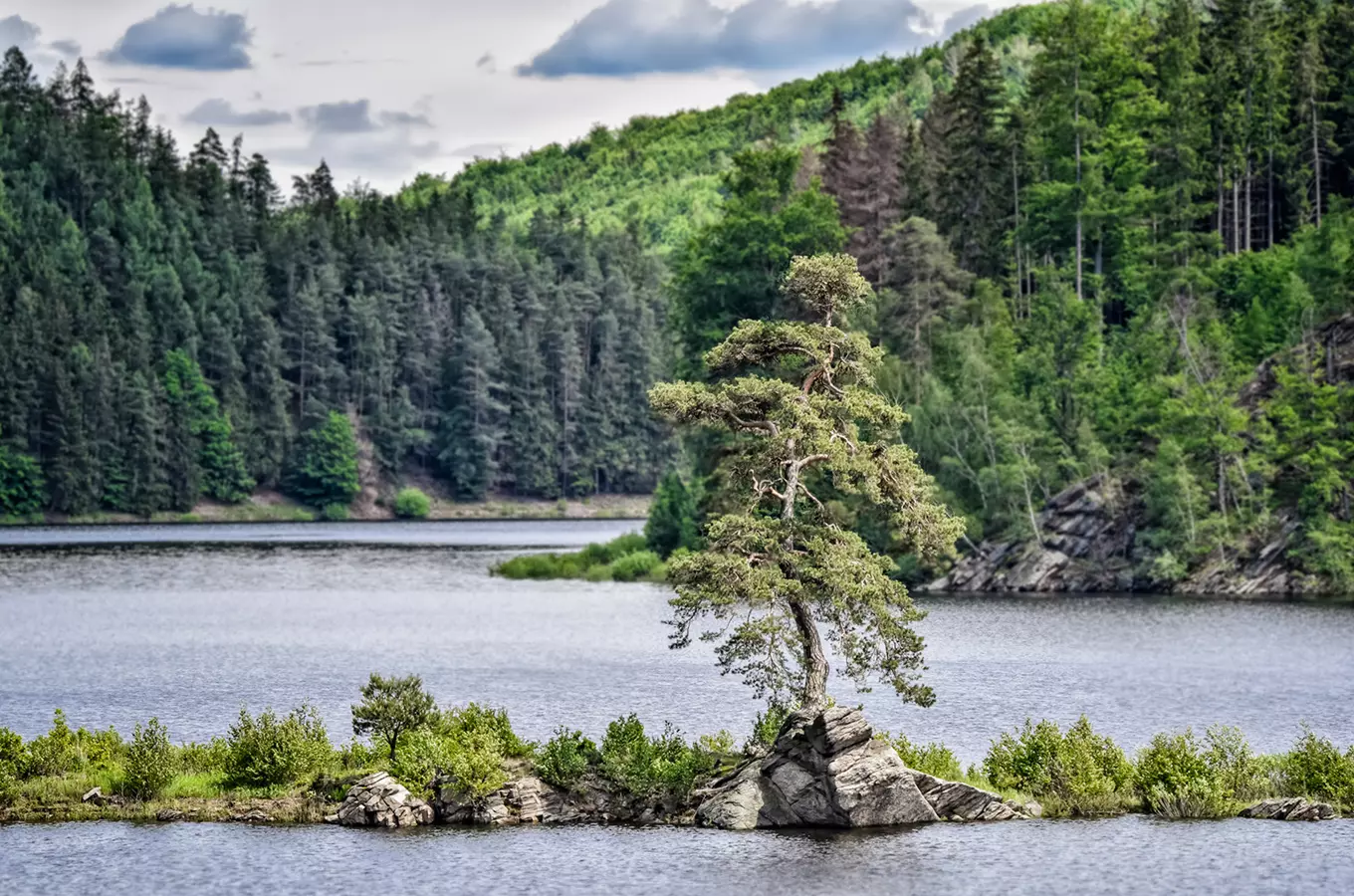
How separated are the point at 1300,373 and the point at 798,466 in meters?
59.3

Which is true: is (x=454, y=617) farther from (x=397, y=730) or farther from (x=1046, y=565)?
(x=397, y=730)

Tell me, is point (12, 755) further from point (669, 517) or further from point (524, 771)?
point (669, 517)

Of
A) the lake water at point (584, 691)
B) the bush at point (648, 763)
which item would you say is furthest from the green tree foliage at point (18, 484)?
the bush at point (648, 763)

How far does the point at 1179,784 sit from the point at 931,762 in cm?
512

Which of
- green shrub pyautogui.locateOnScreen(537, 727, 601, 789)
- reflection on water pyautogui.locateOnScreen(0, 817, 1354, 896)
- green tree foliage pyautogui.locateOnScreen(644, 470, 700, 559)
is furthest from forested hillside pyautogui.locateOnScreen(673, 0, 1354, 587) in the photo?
green shrub pyautogui.locateOnScreen(537, 727, 601, 789)

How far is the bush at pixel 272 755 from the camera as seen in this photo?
3731 centimetres

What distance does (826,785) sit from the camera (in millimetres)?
35750

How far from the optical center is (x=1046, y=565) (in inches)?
3649

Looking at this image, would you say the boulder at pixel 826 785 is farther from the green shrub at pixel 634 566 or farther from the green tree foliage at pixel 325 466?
the green tree foliage at pixel 325 466

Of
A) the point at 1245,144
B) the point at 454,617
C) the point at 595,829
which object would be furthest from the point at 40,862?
the point at 1245,144

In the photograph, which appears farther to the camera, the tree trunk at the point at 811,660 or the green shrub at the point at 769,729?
the green shrub at the point at 769,729

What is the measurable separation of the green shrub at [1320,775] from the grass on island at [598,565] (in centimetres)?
6811

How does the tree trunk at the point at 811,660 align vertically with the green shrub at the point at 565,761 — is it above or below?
above

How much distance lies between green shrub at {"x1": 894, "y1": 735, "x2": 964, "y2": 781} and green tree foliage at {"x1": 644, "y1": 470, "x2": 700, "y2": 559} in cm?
7005
